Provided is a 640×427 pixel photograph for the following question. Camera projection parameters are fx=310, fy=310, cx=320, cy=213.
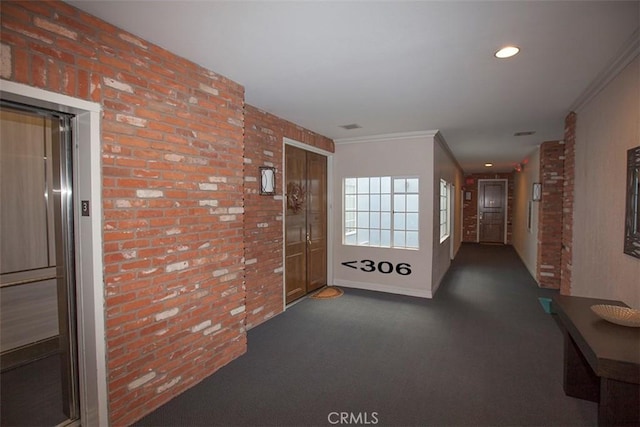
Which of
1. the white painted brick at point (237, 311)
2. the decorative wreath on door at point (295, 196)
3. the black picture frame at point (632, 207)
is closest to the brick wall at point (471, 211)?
the decorative wreath on door at point (295, 196)

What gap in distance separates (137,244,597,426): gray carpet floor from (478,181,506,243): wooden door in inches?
Answer: 289

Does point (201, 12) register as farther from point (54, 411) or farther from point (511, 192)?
point (511, 192)

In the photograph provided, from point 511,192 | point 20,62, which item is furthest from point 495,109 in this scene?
point 511,192

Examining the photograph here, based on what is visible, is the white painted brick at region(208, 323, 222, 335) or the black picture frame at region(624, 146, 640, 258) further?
the white painted brick at region(208, 323, 222, 335)

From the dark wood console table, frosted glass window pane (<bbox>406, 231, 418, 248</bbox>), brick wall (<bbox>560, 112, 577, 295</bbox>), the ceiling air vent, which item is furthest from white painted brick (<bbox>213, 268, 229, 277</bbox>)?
brick wall (<bbox>560, 112, 577, 295</bbox>)

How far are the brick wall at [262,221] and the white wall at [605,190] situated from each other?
3348 mm

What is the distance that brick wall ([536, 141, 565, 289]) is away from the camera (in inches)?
211

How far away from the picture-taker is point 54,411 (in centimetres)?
217

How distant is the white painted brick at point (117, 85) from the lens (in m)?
1.91

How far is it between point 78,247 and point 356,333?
2.74 metres

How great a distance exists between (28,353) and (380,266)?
437 cm

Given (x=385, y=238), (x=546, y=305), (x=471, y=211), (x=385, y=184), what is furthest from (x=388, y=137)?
(x=471, y=211)

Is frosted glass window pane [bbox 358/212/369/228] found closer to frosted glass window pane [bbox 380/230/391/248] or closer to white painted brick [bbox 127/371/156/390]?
frosted glass window pane [bbox 380/230/391/248]

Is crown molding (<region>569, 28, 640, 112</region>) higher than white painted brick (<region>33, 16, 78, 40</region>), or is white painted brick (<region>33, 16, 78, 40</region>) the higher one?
crown molding (<region>569, 28, 640, 112</region>)
